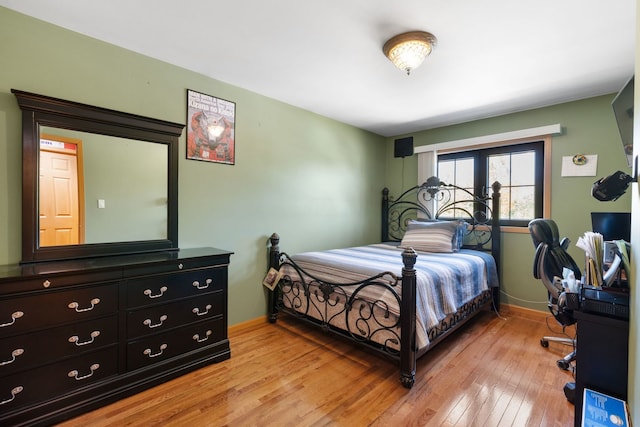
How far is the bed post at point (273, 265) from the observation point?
2.94 m

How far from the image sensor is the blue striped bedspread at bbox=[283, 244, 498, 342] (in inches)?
79.4

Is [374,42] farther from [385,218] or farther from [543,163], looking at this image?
[385,218]

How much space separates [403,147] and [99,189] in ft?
12.0

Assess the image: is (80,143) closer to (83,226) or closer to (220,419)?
(83,226)

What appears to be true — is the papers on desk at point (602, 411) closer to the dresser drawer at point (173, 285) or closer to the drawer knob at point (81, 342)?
the dresser drawer at point (173, 285)

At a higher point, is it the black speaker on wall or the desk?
the black speaker on wall

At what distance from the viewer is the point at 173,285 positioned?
6.50ft

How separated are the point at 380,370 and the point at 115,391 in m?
1.70

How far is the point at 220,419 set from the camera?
159cm

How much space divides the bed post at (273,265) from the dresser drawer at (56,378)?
1.42 meters

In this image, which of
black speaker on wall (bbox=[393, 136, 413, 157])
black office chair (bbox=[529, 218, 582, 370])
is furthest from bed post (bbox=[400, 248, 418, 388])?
black speaker on wall (bbox=[393, 136, 413, 157])

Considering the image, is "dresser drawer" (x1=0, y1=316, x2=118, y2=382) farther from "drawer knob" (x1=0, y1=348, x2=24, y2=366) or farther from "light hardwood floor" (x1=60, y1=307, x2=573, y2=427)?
"light hardwood floor" (x1=60, y1=307, x2=573, y2=427)

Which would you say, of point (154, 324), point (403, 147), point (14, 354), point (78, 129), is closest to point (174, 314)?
point (154, 324)

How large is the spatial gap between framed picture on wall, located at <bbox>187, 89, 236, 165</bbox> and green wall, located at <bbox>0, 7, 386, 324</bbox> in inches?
2.3
